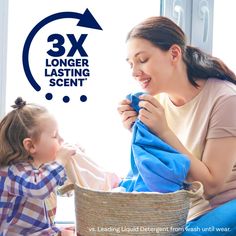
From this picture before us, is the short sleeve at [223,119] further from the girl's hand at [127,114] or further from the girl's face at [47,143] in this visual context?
the girl's face at [47,143]

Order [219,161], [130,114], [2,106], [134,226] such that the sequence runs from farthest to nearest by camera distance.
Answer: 1. [2,106]
2. [130,114]
3. [219,161]
4. [134,226]

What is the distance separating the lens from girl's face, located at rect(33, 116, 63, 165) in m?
1.19

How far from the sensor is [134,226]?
97 centimetres

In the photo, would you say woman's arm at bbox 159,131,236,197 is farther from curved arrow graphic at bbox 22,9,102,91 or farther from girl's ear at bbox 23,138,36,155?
curved arrow graphic at bbox 22,9,102,91

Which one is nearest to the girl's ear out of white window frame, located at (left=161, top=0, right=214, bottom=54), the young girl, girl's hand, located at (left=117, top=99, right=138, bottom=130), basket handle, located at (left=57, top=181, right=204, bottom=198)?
the young girl

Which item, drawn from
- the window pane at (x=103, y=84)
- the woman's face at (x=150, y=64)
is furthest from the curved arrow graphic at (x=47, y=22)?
the woman's face at (x=150, y=64)

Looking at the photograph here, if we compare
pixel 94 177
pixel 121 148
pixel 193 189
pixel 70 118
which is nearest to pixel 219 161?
pixel 193 189

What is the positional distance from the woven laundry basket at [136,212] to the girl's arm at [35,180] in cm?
15

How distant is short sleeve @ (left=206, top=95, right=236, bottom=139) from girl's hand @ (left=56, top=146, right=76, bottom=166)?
0.37 meters

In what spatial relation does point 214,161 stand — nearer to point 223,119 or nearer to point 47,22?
point 223,119

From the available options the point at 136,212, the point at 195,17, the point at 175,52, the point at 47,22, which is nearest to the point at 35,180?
the point at 136,212

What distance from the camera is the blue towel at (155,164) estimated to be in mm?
1016

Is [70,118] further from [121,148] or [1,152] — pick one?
[1,152]

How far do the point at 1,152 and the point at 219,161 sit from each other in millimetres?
593
